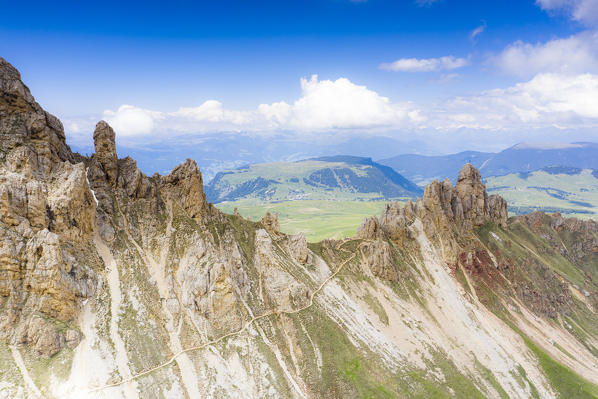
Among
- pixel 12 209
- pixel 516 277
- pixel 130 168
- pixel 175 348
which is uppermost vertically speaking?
pixel 130 168

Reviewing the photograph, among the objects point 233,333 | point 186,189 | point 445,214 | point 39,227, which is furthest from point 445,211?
point 39,227

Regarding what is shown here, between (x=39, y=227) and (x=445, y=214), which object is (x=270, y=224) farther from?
(x=445, y=214)

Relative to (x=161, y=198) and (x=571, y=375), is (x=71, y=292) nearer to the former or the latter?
(x=161, y=198)

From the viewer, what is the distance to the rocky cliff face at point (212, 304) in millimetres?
68750

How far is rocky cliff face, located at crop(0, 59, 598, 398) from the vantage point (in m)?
68.8

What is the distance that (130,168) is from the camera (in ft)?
345

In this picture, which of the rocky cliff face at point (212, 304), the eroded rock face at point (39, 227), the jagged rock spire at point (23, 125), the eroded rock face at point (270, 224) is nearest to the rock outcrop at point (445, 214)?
the rocky cliff face at point (212, 304)

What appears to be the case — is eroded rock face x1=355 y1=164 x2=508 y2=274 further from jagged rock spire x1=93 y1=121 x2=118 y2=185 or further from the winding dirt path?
jagged rock spire x1=93 y1=121 x2=118 y2=185

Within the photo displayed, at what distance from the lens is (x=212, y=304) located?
87.1m

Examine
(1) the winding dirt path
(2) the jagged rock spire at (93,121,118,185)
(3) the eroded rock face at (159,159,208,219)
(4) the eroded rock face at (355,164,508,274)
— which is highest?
(2) the jagged rock spire at (93,121,118,185)

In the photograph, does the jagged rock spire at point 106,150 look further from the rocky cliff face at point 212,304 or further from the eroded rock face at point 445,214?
the eroded rock face at point 445,214

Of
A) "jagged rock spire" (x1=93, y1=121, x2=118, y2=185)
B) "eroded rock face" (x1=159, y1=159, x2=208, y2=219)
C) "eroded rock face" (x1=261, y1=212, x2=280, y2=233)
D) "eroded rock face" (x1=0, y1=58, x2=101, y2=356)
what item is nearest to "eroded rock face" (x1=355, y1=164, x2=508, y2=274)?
"eroded rock face" (x1=261, y1=212, x2=280, y2=233)

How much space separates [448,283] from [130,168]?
137830 mm

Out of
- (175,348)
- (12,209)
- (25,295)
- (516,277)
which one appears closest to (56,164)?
(12,209)
